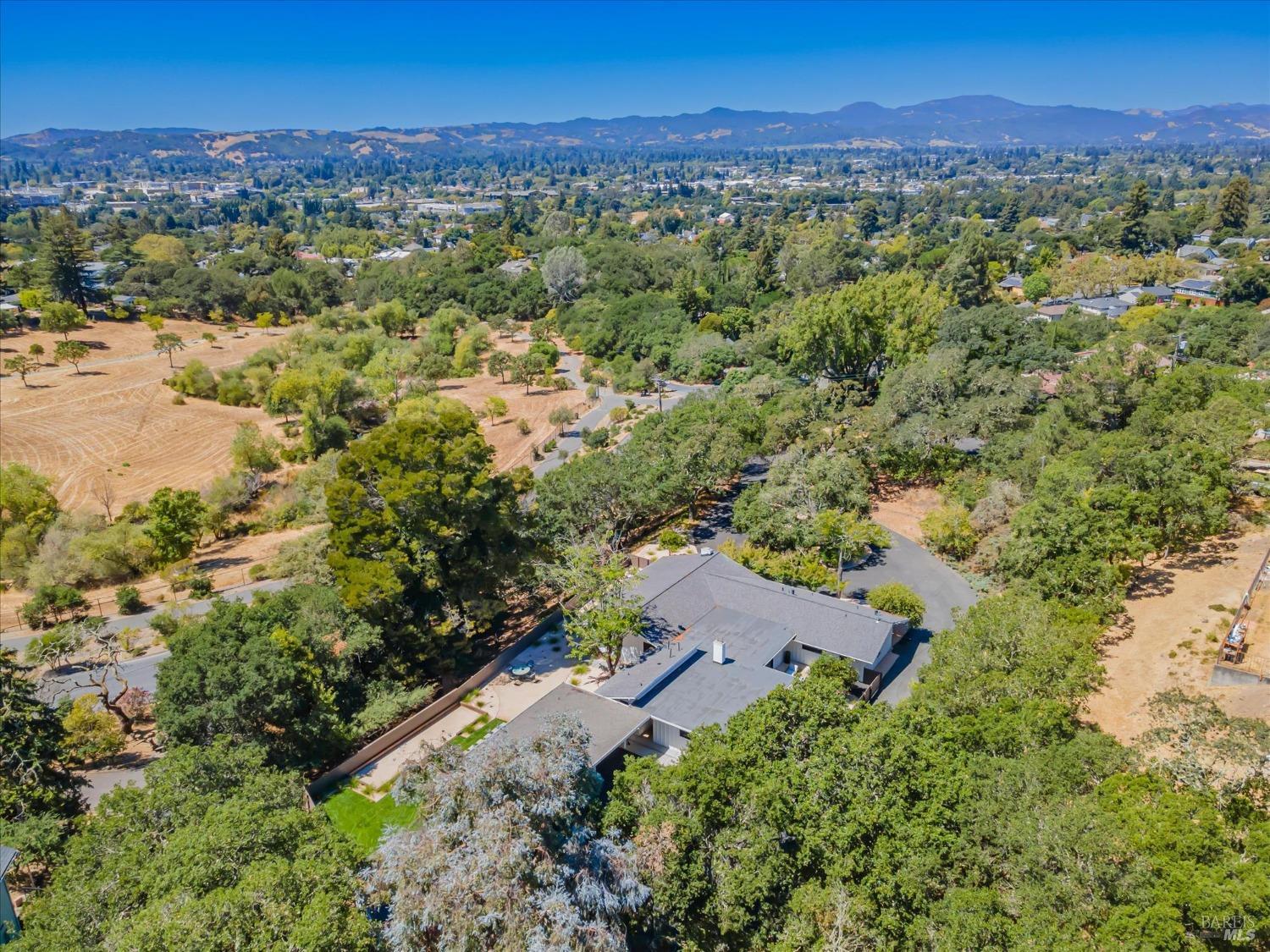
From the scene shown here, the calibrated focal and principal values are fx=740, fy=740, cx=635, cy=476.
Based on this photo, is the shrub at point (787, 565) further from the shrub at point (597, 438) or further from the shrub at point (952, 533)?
the shrub at point (597, 438)

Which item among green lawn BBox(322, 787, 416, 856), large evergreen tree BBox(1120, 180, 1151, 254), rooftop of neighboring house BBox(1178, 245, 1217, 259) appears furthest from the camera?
large evergreen tree BBox(1120, 180, 1151, 254)

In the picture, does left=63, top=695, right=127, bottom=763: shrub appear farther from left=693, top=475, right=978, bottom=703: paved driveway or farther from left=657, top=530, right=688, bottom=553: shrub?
left=693, top=475, right=978, bottom=703: paved driveway

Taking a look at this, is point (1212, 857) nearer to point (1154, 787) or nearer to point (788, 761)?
point (1154, 787)

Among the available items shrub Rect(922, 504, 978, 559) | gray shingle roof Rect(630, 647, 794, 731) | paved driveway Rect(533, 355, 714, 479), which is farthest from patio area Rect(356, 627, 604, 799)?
paved driveway Rect(533, 355, 714, 479)

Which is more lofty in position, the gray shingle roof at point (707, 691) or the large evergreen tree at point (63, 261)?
the large evergreen tree at point (63, 261)

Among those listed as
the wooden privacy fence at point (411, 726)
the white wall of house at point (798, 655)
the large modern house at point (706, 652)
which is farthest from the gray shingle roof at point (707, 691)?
the wooden privacy fence at point (411, 726)
